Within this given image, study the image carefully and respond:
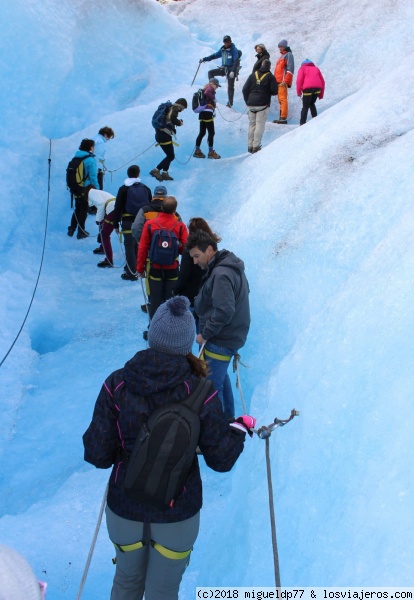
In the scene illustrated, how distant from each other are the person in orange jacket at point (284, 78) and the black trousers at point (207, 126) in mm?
1756

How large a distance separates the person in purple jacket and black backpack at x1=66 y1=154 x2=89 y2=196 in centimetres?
229

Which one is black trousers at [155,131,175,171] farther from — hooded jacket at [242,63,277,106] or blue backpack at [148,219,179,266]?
blue backpack at [148,219,179,266]

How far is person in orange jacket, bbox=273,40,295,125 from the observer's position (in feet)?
31.7

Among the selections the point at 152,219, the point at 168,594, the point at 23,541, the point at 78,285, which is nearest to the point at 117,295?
the point at 78,285

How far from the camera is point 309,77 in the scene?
8.62 m

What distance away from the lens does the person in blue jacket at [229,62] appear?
10201 mm

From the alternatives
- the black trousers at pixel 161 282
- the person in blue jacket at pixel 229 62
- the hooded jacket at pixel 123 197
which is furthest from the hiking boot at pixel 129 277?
the person in blue jacket at pixel 229 62

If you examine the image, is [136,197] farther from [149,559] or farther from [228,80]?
[228,80]

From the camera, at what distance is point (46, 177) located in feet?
26.6

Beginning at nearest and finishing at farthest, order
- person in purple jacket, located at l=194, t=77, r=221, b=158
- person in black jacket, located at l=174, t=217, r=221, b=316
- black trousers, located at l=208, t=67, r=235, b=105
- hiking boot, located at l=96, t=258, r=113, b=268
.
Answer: person in black jacket, located at l=174, t=217, r=221, b=316
hiking boot, located at l=96, t=258, r=113, b=268
person in purple jacket, located at l=194, t=77, r=221, b=158
black trousers, located at l=208, t=67, r=235, b=105

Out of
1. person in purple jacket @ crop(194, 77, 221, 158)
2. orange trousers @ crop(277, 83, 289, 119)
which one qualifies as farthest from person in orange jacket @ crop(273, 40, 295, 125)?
person in purple jacket @ crop(194, 77, 221, 158)

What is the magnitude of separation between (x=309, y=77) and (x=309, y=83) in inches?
3.4

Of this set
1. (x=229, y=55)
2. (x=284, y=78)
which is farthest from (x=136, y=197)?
(x=229, y=55)

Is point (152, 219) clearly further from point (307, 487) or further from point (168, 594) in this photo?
point (168, 594)
